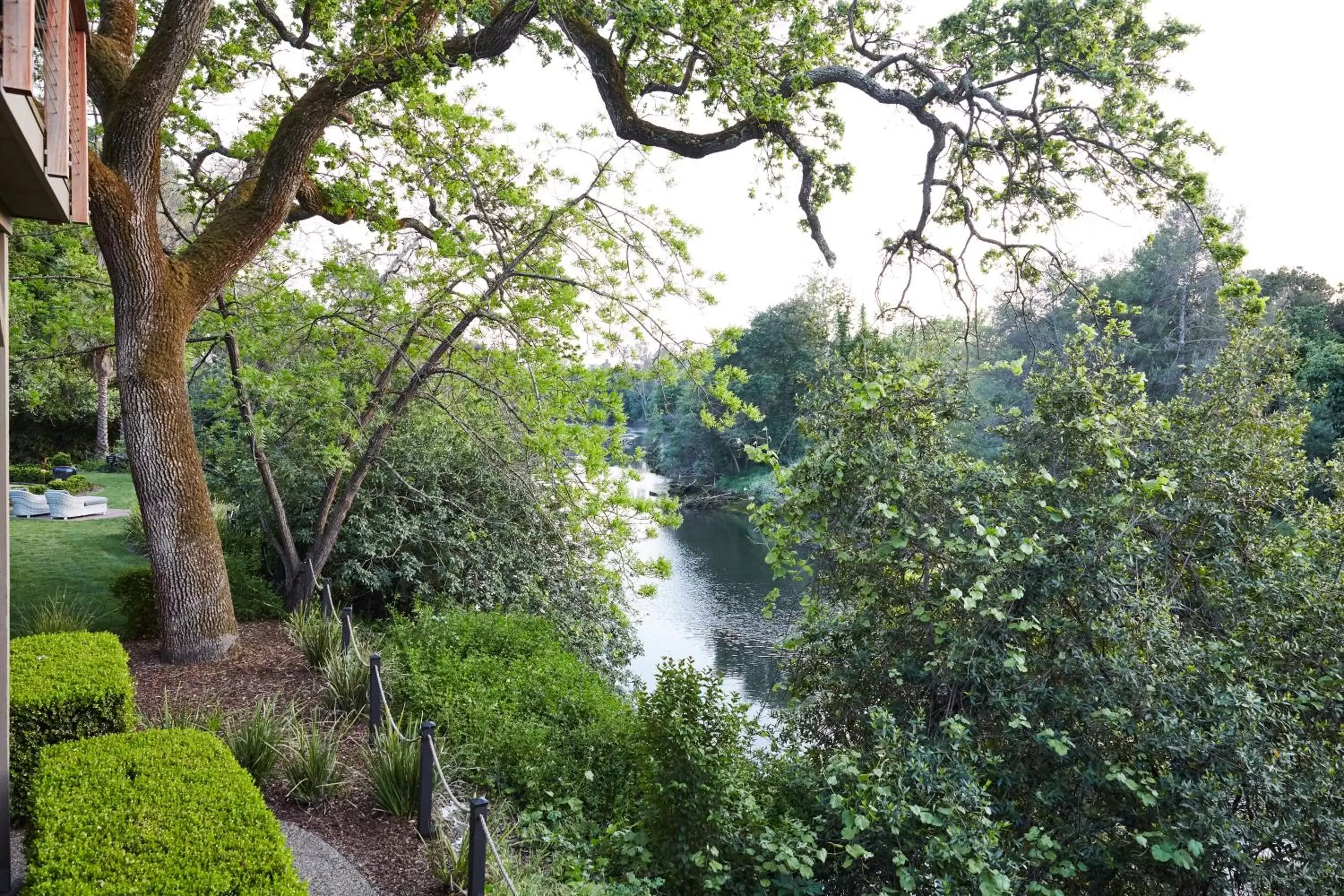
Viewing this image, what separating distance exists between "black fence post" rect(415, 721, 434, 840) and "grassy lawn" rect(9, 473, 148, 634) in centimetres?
587

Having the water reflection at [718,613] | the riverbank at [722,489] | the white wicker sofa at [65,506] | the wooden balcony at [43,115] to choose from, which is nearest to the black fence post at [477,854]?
the wooden balcony at [43,115]

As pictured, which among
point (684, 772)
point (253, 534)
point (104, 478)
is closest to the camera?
point (684, 772)

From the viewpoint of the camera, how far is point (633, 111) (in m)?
7.70

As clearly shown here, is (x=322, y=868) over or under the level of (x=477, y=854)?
under

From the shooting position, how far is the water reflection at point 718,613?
45.3 ft

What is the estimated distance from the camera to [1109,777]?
4129 millimetres

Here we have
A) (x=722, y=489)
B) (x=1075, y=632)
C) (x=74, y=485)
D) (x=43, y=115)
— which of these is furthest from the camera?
(x=722, y=489)

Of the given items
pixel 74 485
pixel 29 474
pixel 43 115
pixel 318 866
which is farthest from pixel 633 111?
pixel 29 474

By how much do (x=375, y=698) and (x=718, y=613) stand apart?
38.9 feet

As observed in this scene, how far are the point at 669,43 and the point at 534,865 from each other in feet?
23.1

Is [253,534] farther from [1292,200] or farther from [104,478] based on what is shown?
[1292,200]

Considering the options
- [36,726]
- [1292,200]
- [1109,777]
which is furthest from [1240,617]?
[1292,200]

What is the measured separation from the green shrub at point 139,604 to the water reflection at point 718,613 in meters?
6.15

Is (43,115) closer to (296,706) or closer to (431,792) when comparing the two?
(431,792)
